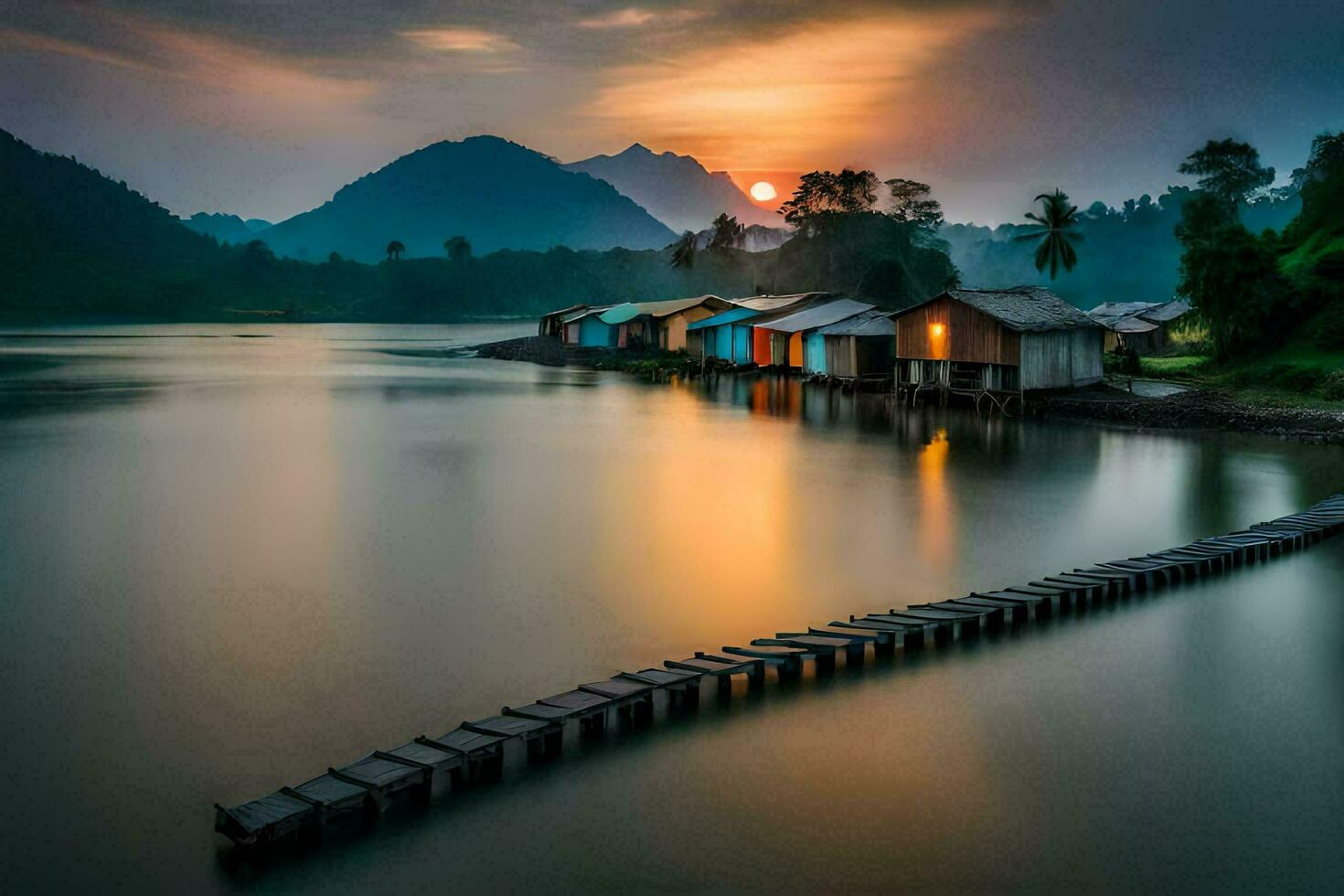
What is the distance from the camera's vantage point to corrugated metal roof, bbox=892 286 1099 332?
38.2 metres

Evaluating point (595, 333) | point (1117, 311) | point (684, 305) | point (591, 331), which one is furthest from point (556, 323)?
point (1117, 311)

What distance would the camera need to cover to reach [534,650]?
45.6ft

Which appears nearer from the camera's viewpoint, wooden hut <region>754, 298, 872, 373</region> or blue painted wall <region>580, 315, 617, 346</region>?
wooden hut <region>754, 298, 872, 373</region>

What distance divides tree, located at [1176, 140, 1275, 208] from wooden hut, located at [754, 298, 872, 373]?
41.6 metres

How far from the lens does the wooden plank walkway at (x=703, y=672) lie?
29.6 feet

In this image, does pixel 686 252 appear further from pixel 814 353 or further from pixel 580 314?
pixel 814 353

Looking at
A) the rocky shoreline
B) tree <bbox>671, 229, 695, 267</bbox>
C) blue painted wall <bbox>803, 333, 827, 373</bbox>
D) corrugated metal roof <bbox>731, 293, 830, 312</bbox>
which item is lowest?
the rocky shoreline

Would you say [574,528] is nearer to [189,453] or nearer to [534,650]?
[534,650]

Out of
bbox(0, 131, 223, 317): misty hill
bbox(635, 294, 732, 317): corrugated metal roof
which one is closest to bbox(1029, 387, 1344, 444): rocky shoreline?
bbox(635, 294, 732, 317): corrugated metal roof

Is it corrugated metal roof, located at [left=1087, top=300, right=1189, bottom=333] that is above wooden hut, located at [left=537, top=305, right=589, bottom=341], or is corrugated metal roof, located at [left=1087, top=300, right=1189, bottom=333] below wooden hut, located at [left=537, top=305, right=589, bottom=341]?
below

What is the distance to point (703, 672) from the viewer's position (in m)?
11.9

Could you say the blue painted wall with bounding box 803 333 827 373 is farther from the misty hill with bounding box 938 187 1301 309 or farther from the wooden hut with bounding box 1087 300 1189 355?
A: the misty hill with bounding box 938 187 1301 309

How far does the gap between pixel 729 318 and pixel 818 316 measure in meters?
8.30

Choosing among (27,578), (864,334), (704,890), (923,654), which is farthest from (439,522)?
(864,334)
